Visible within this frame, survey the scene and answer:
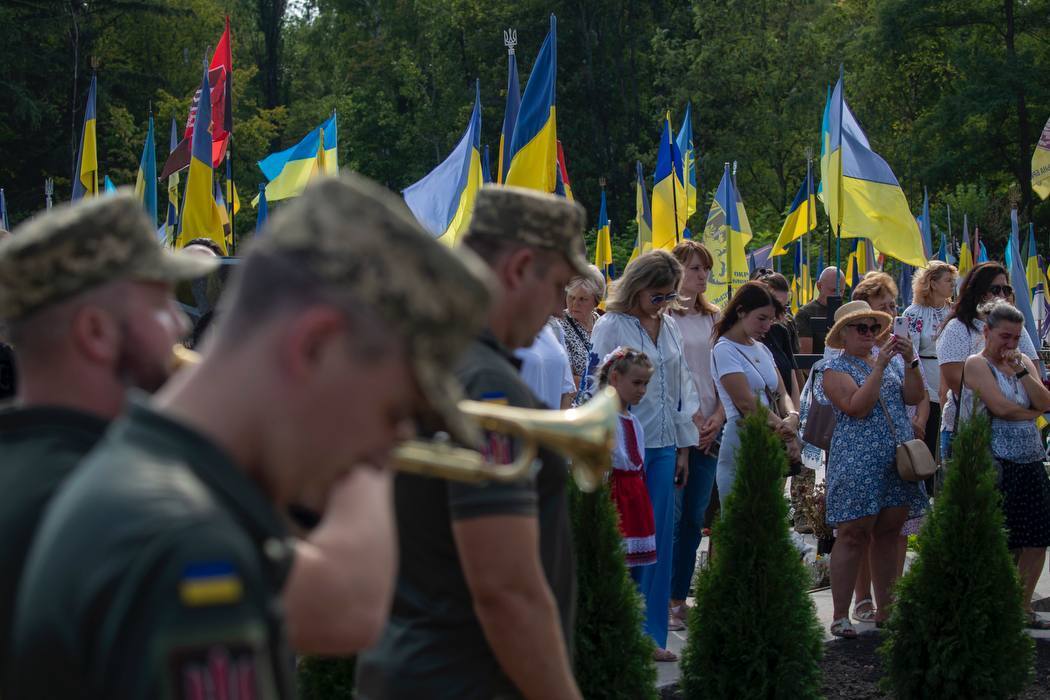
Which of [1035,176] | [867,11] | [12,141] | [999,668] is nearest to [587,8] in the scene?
[867,11]

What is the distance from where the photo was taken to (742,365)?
24.5 feet

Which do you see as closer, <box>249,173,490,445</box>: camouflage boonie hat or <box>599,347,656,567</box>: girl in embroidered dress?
<box>249,173,490,445</box>: camouflage boonie hat

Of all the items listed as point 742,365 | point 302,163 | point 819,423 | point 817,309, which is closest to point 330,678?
point 742,365

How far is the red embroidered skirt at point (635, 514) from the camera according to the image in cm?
630

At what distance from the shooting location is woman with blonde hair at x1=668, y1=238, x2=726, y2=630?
7.45 m

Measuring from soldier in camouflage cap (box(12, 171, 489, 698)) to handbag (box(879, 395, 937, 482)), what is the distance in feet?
19.7

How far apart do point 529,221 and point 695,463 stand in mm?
5106

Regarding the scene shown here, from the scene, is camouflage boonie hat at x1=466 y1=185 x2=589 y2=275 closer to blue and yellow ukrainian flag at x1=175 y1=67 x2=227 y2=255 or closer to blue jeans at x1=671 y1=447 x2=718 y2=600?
blue jeans at x1=671 y1=447 x2=718 y2=600

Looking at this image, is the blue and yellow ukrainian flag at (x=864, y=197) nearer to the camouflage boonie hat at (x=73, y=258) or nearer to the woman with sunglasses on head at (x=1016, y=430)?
the woman with sunglasses on head at (x=1016, y=430)

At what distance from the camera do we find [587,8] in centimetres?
4788

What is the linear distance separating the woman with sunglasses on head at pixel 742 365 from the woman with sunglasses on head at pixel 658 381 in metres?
0.39

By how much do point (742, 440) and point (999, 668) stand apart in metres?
1.48

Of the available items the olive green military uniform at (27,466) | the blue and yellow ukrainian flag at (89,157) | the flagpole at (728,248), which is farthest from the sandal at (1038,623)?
the blue and yellow ukrainian flag at (89,157)

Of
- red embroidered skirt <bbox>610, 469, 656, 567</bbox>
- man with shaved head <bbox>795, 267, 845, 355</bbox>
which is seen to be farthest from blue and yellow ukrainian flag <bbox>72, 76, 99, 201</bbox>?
red embroidered skirt <bbox>610, 469, 656, 567</bbox>
